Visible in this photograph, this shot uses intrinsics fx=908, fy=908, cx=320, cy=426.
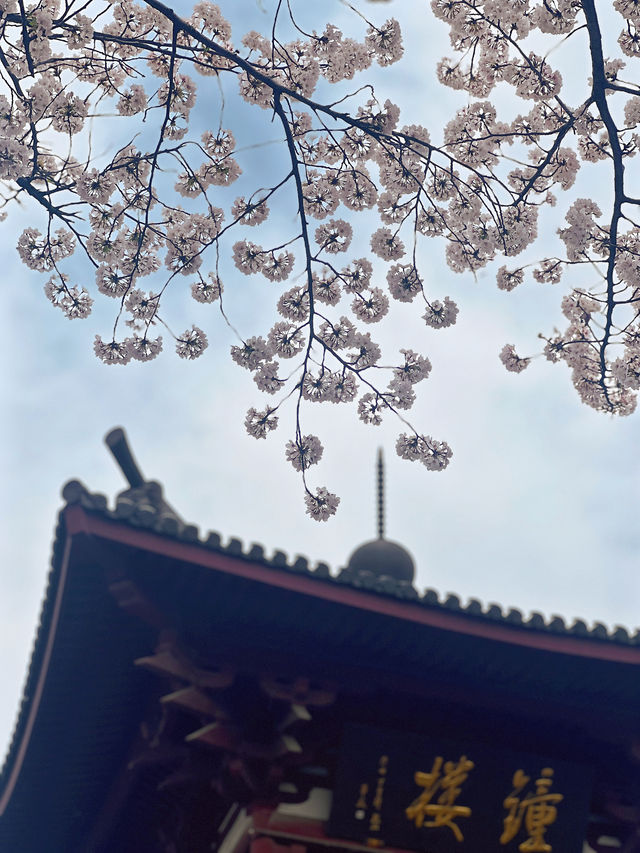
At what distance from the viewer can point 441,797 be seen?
5.98 meters

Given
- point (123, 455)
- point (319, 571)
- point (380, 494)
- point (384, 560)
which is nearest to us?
point (319, 571)

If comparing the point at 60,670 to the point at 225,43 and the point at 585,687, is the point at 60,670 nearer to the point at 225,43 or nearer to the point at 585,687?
the point at 585,687

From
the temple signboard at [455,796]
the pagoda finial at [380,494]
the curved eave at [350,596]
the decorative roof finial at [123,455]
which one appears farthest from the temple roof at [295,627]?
the pagoda finial at [380,494]

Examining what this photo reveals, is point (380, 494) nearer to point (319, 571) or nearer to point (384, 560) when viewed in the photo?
point (384, 560)

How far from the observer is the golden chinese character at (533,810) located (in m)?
6.02

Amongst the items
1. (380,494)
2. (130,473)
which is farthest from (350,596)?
(380,494)

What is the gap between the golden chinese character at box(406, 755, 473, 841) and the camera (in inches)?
233

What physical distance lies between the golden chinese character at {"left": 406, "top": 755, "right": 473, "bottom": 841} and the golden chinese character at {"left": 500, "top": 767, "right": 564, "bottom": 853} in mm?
309

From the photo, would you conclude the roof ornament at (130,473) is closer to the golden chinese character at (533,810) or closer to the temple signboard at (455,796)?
the temple signboard at (455,796)

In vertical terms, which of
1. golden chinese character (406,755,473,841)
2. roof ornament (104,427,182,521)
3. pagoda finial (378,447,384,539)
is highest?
pagoda finial (378,447,384,539)

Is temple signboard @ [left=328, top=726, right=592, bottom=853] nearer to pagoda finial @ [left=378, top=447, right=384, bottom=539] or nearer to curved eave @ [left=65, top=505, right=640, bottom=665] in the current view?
curved eave @ [left=65, top=505, right=640, bottom=665]

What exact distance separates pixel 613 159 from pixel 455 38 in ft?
3.97

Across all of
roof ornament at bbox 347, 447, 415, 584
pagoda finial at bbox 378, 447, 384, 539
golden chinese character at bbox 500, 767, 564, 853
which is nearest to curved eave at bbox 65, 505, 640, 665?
golden chinese character at bbox 500, 767, 564, 853

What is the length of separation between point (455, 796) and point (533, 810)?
55cm
